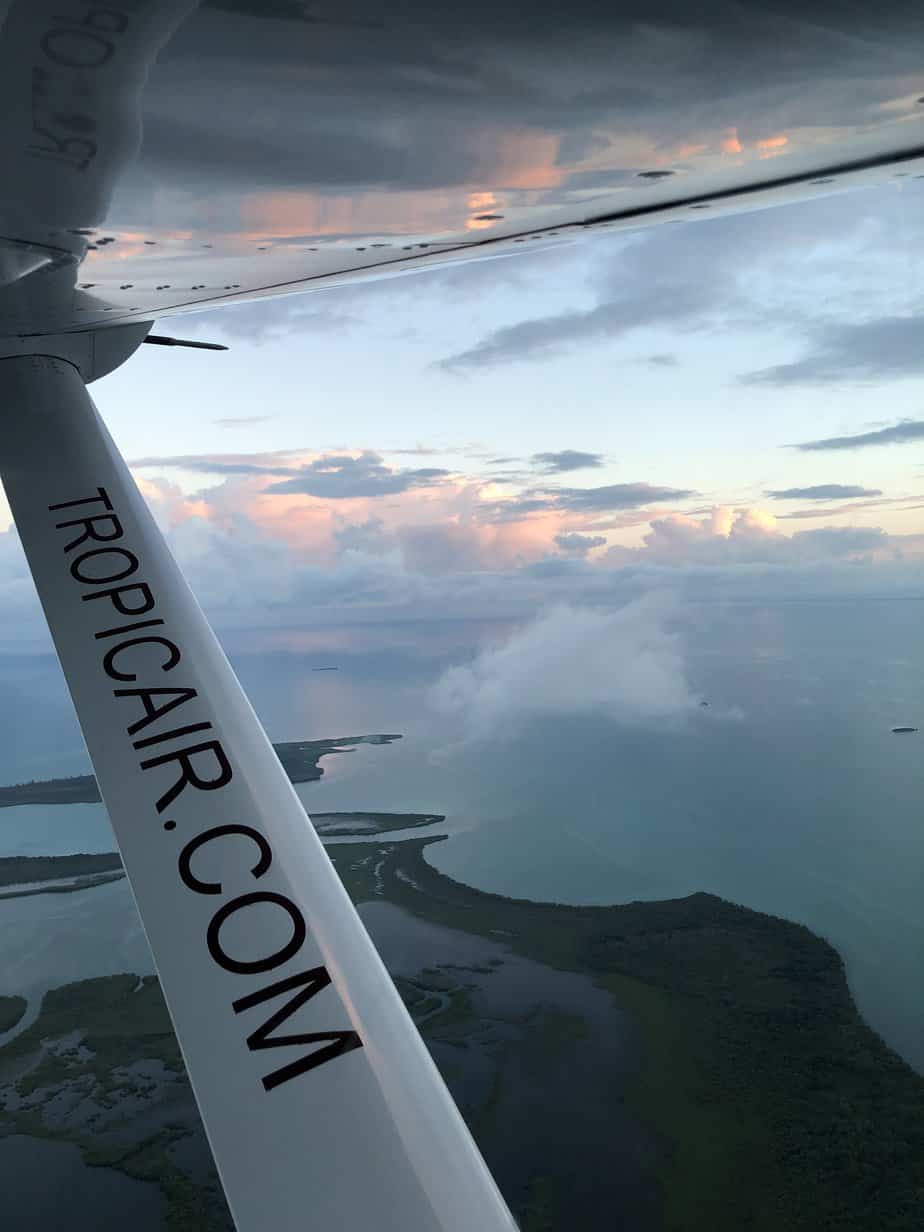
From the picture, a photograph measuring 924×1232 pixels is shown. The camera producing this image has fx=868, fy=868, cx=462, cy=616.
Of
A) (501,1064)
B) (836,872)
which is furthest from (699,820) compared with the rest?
(501,1064)

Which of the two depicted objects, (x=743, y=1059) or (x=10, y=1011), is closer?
(x=743, y=1059)

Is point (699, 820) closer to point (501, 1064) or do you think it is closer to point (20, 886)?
point (501, 1064)

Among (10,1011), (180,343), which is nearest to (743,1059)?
(10,1011)

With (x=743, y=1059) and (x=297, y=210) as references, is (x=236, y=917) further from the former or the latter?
(x=743, y=1059)

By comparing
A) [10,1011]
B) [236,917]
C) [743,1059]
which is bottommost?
[743,1059]

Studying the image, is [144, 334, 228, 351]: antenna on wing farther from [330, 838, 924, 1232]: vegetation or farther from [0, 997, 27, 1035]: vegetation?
[0, 997, 27, 1035]: vegetation

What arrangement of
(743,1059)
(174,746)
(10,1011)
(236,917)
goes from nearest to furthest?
(236,917) < (174,746) < (743,1059) < (10,1011)

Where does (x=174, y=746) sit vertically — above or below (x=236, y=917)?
above
